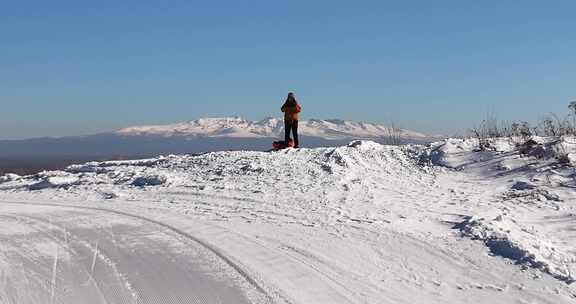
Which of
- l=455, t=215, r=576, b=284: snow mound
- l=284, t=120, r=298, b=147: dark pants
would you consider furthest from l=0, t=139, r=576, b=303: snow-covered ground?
l=284, t=120, r=298, b=147: dark pants

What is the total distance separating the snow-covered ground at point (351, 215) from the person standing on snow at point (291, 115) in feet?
8.10

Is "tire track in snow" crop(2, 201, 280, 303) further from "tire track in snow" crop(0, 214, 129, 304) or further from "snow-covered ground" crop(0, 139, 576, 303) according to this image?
"tire track in snow" crop(0, 214, 129, 304)

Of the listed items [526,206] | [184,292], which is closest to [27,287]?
[184,292]

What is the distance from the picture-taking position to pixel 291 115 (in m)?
17.5

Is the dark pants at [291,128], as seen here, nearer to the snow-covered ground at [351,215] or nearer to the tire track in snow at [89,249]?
the snow-covered ground at [351,215]

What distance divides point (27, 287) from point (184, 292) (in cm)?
166

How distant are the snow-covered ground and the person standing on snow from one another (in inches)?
97.2

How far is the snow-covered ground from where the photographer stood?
6.09 m

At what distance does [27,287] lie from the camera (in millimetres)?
5867

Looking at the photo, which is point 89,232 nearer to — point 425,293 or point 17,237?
point 17,237

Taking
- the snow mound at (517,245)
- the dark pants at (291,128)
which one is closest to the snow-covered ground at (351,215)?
the snow mound at (517,245)

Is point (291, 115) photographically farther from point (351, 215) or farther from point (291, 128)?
point (351, 215)

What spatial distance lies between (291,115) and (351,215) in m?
8.56

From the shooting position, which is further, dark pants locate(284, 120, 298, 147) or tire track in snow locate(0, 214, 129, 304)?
dark pants locate(284, 120, 298, 147)
